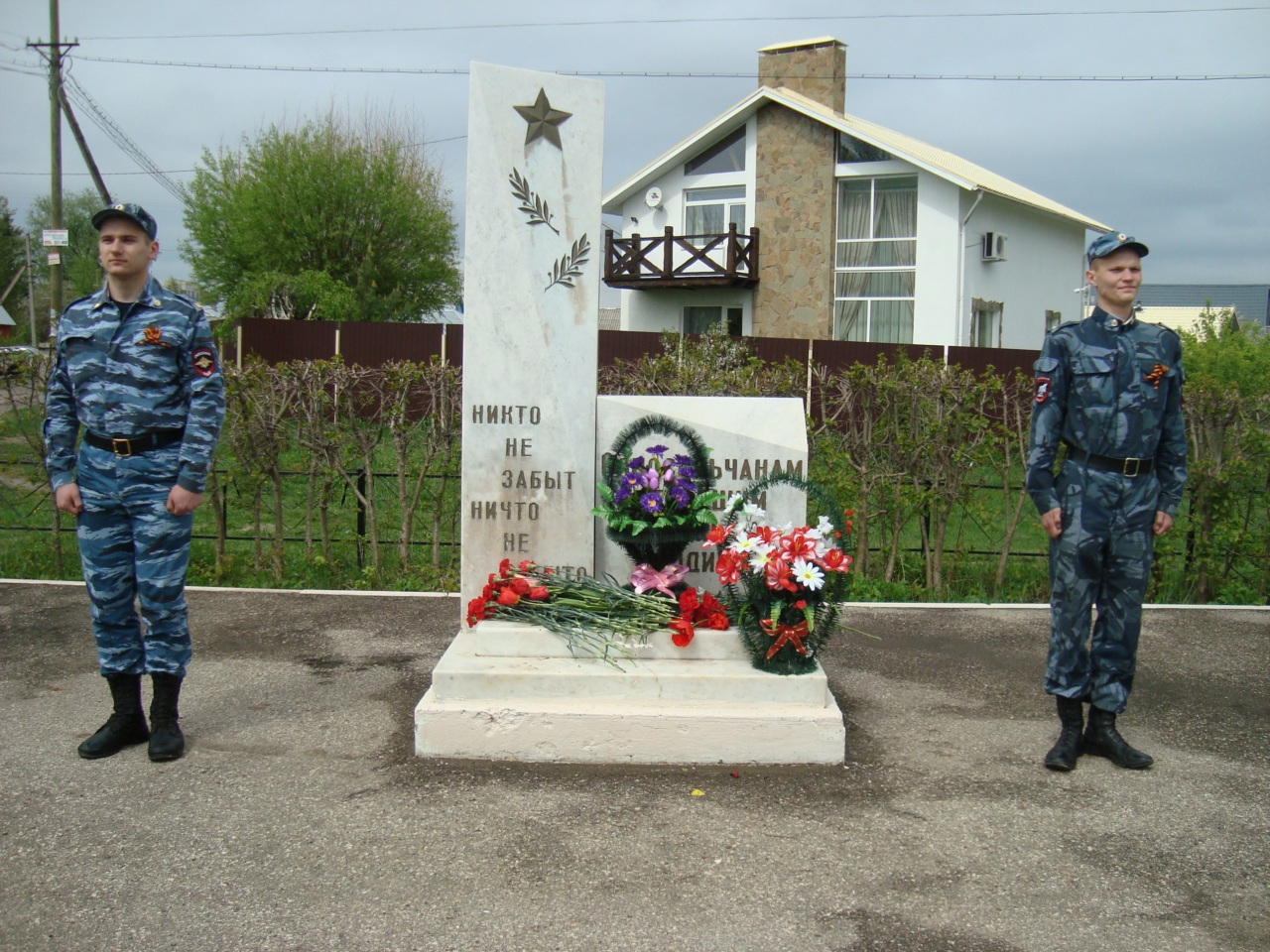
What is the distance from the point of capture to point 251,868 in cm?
340

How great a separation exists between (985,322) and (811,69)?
722cm

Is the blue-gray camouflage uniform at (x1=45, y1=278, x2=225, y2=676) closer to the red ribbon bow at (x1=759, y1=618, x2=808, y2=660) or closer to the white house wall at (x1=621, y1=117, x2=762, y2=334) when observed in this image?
the red ribbon bow at (x1=759, y1=618, x2=808, y2=660)

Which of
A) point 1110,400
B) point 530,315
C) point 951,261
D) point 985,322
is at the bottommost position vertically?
point 1110,400

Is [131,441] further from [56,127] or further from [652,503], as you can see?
[56,127]

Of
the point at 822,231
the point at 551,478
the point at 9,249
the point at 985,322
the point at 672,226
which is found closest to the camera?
the point at 551,478

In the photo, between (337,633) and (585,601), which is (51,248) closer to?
(337,633)

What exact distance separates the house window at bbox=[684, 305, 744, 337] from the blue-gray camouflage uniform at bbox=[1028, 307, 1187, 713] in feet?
74.5

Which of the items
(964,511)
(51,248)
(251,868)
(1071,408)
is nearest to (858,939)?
(251,868)

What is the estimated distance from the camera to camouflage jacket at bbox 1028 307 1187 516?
428 cm

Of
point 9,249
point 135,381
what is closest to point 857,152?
point 135,381

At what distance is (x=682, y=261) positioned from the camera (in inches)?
1057

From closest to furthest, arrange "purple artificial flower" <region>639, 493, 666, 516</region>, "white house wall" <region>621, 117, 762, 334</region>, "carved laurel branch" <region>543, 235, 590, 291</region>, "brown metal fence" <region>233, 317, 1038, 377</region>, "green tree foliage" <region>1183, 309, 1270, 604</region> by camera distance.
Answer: "purple artificial flower" <region>639, 493, 666, 516</region>
"carved laurel branch" <region>543, 235, 590, 291</region>
"green tree foliage" <region>1183, 309, 1270, 604</region>
"brown metal fence" <region>233, 317, 1038, 377</region>
"white house wall" <region>621, 117, 762, 334</region>

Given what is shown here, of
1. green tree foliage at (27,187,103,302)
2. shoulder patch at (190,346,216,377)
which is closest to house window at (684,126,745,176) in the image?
shoulder patch at (190,346,216,377)

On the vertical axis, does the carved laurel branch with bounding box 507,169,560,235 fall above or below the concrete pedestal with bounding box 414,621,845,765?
above
